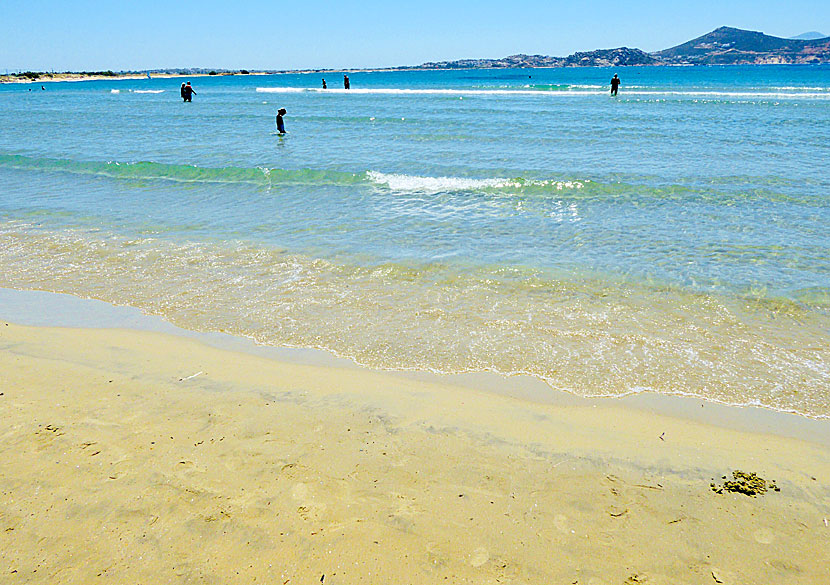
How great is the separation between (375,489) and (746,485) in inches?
101

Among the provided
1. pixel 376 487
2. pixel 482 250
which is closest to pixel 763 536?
pixel 376 487

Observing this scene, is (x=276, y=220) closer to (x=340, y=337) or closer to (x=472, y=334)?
(x=340, y=337)

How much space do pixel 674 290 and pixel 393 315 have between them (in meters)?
3.81

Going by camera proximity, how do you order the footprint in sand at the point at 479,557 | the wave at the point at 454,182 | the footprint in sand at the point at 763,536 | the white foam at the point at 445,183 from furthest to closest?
1. the white foam at the point at 445,183
2. the wave at the point at 454,182
3. the footprint in sand at the point at 763,536
4. the footprint in sand at the point at 479,557

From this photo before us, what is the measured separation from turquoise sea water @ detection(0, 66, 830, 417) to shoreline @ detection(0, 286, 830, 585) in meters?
0.83

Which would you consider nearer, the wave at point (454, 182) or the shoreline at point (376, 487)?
the shoreline at point (376, 487)

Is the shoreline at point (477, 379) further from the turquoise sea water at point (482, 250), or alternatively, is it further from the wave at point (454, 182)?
the wave at point (454, 182)

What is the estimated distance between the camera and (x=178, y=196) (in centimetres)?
1366

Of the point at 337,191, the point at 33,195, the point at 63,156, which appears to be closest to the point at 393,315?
the point at 337,191

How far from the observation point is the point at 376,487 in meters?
3.69

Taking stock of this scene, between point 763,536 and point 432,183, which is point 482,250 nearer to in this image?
point 432,183

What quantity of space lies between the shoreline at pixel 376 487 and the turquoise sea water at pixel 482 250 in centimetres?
83

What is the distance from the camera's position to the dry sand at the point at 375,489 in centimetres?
309

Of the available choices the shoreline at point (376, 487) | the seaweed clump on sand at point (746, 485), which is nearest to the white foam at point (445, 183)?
the shoreline at point (376, 487)
